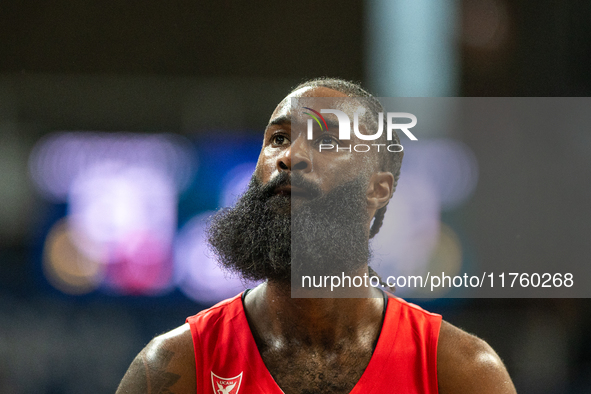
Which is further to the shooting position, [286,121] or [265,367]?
Answer: [286,121]

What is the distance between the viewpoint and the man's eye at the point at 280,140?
1988mm

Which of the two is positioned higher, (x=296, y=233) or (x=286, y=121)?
(x=286, y=121)

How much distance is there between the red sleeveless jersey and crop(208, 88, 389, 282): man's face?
0.26 m

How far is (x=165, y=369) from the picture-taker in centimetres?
187

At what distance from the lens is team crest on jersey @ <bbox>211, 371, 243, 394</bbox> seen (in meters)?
1.82

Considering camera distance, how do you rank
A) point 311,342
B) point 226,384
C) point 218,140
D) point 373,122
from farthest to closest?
point 218,140, point 373,122, point 311,342, point 226,384

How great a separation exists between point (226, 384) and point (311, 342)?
1.28 feet

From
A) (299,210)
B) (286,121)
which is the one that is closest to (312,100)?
(286,121)

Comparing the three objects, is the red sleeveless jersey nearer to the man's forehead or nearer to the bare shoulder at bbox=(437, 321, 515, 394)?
the bare shoulder at bbox=(437, 321, 515, 394)

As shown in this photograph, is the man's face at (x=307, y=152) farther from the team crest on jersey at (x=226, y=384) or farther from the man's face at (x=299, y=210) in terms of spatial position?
the team crest on jersey at (x=226, y=384)

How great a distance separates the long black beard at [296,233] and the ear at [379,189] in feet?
0.19

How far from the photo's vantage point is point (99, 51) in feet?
8.45

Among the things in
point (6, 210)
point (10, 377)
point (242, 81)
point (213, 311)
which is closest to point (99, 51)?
point (242, 81)

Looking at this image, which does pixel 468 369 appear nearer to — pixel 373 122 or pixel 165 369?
pixel 373 122
